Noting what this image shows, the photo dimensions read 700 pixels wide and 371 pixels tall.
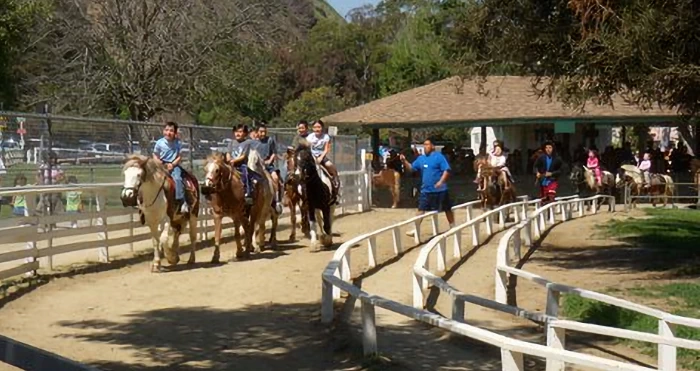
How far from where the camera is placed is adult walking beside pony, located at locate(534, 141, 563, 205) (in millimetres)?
28406

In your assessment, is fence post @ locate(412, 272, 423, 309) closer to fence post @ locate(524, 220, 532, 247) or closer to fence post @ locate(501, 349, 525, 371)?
fence post @ locate(501, 349, 525, 371)

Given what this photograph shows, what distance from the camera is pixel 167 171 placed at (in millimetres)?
16203

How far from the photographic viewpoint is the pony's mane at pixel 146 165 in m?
15.1

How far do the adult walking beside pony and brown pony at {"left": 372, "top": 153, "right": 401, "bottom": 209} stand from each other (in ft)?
21.1

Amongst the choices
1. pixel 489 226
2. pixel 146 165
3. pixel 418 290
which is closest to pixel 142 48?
pixel 489 226

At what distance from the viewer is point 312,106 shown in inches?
2675

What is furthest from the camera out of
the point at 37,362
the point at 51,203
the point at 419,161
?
the point at 419,161

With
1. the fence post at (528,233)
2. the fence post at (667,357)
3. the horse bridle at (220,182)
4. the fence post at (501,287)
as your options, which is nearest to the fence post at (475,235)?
the fence post at (528,233)

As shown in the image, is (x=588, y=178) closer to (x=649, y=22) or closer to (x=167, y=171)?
(x=649, y=22)

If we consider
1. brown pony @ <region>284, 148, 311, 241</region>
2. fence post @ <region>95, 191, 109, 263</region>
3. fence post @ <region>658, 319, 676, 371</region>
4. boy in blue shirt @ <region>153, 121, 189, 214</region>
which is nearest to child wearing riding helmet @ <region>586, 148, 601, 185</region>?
brown pony @ <region>284, 148, 311, 241</region>

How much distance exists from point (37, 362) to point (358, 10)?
274 ft

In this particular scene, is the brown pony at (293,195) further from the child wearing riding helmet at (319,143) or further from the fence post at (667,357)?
the fence post at (667,357)

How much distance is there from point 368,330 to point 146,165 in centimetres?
662

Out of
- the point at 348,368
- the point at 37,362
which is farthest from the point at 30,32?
the point at 37,362
